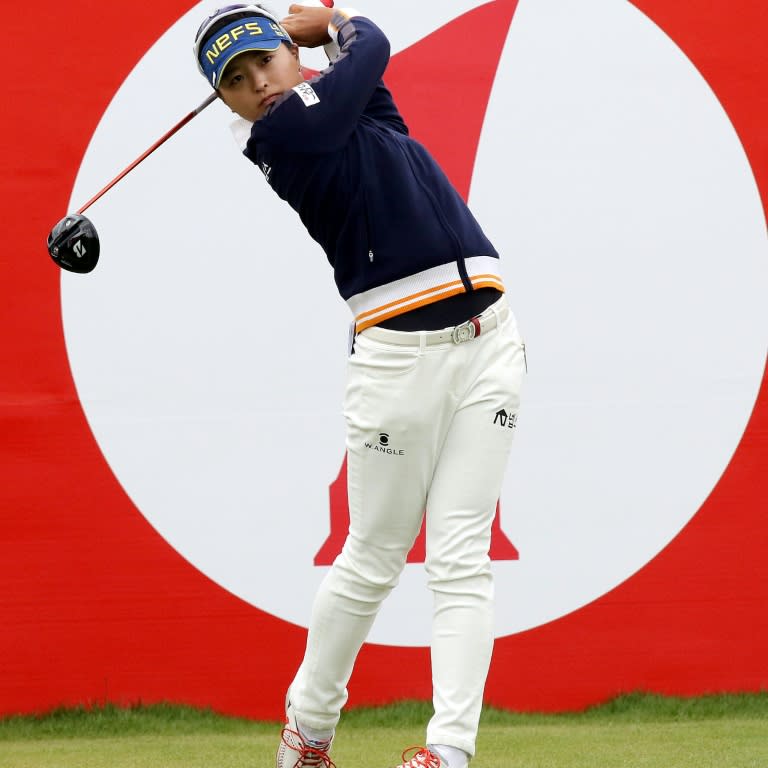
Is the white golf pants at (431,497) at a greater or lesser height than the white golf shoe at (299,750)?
greater

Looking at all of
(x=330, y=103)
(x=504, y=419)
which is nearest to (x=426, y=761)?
(x=504, y=419)

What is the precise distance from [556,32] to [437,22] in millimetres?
355

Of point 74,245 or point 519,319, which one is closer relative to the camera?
point 74,245

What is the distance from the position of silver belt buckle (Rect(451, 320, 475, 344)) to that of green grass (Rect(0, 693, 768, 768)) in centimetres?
116

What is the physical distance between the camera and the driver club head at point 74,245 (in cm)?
257

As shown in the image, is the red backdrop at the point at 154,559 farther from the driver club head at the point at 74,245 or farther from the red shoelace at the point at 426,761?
the red shoelace at the point at 426,761

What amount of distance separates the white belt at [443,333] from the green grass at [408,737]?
1.16 m

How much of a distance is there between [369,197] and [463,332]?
307 millimetres

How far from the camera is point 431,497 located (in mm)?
2254

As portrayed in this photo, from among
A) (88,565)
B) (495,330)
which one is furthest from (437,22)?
(88,565)

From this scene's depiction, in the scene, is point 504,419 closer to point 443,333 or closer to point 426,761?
point 443,333

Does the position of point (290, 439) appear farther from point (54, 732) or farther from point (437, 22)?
point (437, 22)

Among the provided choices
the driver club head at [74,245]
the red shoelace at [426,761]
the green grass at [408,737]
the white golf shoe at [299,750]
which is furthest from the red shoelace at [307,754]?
the driver club head at [74,245]

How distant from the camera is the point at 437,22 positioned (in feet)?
11.4
